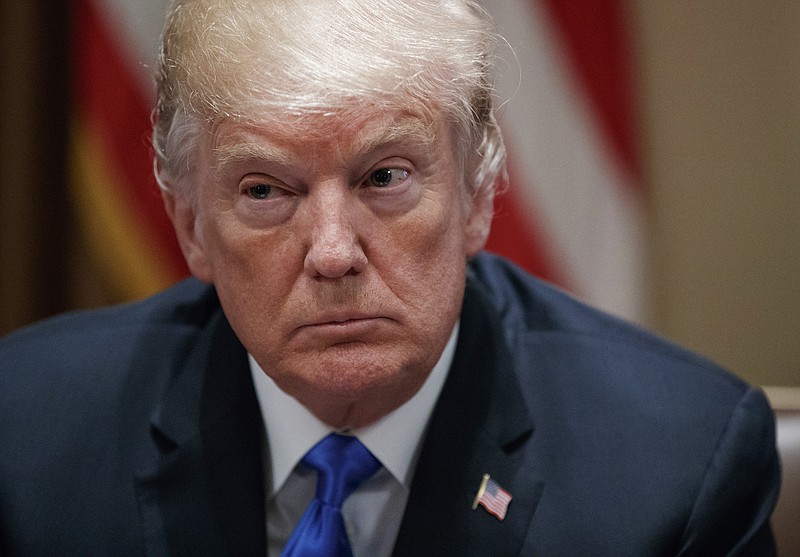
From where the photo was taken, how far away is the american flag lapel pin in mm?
1510

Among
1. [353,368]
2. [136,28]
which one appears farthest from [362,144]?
[136,28]

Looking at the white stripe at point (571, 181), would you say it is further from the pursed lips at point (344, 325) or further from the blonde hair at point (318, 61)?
the pursed lips at point (344, 325)

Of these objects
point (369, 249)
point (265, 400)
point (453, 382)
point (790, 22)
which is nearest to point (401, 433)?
point (453, 382)

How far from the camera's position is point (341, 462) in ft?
5.01

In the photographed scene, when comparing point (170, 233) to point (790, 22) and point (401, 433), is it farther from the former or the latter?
point (790, 22)

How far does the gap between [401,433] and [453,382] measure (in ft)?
0.41

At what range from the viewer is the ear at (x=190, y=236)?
1.52 m

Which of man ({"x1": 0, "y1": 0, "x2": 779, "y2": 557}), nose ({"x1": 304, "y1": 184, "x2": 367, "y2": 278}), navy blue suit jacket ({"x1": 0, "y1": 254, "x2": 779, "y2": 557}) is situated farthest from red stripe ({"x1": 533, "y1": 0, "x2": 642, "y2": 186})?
nose ({"x1": 304, "y1": 184, "x2": 367, "y2": 278})

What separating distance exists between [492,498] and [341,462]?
245 mm

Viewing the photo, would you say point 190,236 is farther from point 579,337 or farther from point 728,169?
point 728,169

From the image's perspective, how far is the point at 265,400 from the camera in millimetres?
1612

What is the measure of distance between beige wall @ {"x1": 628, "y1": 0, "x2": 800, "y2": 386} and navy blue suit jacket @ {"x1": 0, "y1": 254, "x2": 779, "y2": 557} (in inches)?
52.4

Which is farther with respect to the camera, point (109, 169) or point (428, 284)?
point (109, 169)

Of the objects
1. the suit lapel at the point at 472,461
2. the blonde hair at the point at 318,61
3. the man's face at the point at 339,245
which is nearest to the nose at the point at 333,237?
the man's face at the point at 339,245
